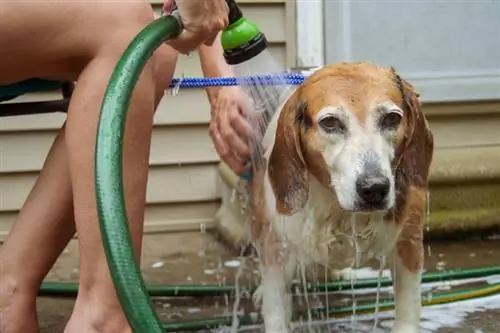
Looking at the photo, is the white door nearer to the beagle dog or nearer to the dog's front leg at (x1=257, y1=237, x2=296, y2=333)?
the beagle dog

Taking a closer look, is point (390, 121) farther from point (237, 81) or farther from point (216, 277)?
point (216, 277)

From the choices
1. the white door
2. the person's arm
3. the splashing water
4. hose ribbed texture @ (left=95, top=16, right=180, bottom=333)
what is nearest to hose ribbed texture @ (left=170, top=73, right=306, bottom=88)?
the splashing water

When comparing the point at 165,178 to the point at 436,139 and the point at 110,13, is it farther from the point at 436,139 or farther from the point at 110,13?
the point at 110,13

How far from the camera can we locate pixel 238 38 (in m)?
2.20

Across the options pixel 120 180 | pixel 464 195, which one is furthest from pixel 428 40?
pixel 120 180

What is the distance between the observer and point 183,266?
3385 millimetres

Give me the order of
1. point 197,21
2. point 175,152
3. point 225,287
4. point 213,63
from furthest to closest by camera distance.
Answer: point 175,152
point 225,287
point 213,63
point 197,21

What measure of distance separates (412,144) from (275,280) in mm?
479

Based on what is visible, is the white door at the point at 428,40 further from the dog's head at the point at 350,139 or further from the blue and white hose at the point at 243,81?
the dog's head at the point at 350,139

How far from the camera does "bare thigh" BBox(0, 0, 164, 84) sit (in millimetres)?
1615

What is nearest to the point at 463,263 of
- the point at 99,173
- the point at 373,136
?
the point at 373,136

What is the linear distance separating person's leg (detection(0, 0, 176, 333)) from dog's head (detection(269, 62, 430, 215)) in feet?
1.40

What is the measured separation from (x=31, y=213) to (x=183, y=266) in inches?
57.8

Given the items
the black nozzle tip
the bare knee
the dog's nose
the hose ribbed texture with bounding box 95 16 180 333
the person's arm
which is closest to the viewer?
the hose ribbed texture with bounding box 95 16 180 333
